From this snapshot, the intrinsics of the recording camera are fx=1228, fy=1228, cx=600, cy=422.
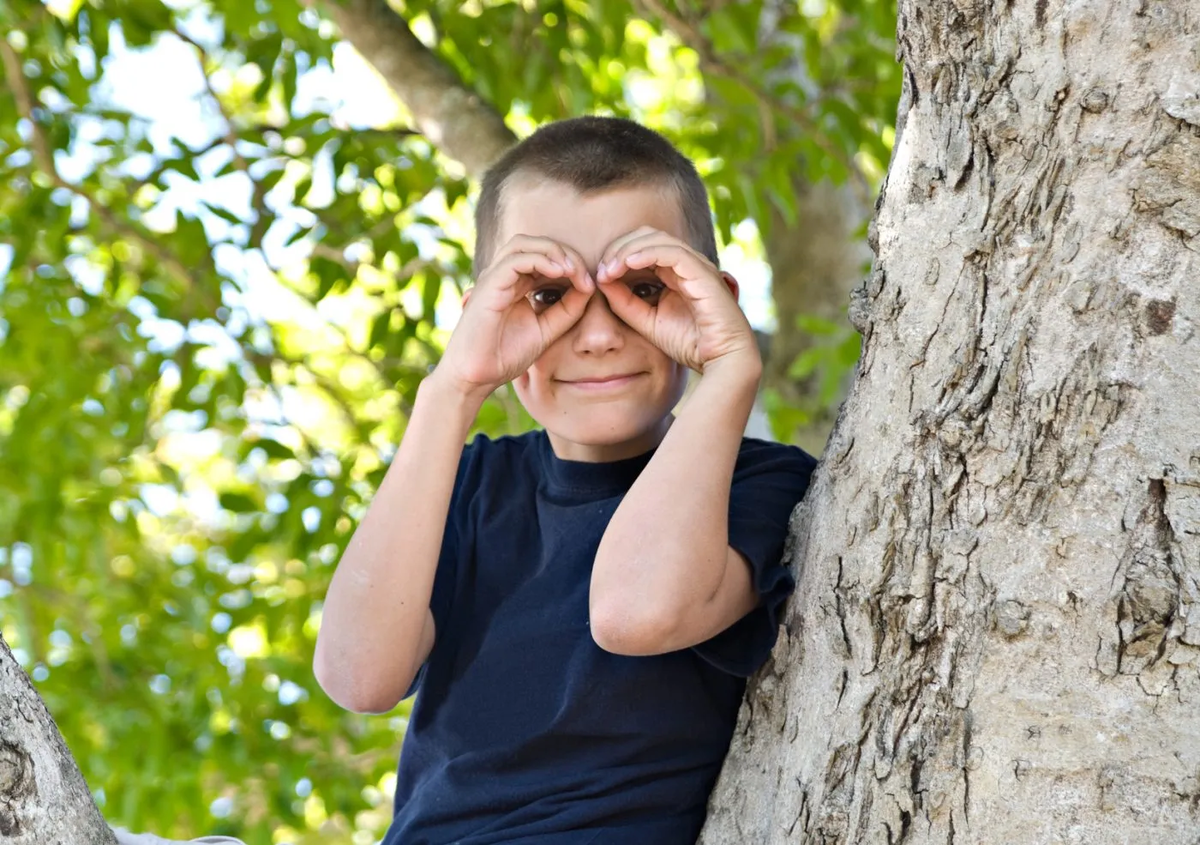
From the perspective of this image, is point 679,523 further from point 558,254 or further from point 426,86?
point 426,86

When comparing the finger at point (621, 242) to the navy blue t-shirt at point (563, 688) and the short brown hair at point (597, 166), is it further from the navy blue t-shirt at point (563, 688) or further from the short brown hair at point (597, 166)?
the navy blue t-shirt at point (563, 688)

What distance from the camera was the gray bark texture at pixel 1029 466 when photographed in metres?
1.13

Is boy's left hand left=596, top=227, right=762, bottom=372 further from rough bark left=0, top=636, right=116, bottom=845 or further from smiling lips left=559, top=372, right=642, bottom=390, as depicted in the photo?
rough bark left=0, top=636, right=116, bottom=845

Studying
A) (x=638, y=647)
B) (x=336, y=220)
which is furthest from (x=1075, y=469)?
(x=336, y=220)

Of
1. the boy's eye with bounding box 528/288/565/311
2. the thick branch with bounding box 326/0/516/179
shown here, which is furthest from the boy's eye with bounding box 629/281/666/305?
the thick branch with bounding box 326/0/516/179

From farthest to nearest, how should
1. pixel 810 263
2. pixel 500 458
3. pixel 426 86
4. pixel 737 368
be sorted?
pixel 810 263 → pixel 426 86 → pixel 500 458 → pixel 737 368

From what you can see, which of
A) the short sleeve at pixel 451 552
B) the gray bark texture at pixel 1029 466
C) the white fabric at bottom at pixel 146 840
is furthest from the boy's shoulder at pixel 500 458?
the gray bark texture at pixel 1029 466

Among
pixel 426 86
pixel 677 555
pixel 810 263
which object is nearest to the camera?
pixel 677 555

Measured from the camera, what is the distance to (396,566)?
1.69 m

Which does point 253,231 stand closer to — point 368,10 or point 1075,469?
point 368,10

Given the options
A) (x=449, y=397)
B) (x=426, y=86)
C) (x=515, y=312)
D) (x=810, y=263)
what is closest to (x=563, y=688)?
(x=449, y=397)

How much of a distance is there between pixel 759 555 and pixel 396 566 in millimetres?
505

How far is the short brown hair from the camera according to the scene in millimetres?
1857

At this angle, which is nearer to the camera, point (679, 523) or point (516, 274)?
point (679, 523)
